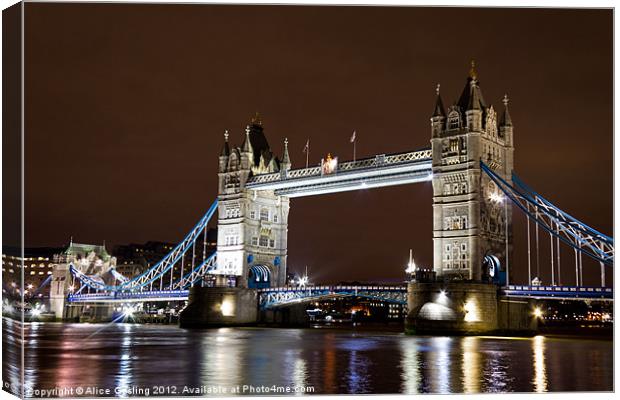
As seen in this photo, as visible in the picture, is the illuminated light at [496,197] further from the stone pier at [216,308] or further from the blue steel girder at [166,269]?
the blue steel girder at [166,269]

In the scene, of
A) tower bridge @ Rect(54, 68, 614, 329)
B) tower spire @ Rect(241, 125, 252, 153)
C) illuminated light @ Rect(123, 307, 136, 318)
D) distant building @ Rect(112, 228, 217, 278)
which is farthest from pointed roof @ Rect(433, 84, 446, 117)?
distant building @ Rect(112, 228, 217, 278)

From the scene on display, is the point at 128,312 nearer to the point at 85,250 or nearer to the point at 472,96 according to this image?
the point at 85,250

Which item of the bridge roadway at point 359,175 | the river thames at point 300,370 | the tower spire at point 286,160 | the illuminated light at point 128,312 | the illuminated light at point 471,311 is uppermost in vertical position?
the tower spire at point 286,160

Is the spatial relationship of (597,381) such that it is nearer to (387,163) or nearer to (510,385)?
(510,385)

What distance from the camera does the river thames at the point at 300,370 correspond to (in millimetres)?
18469

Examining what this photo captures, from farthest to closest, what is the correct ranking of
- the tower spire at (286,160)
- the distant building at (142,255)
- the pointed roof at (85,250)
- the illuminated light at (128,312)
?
the distant building at (142,255), the pointed roof at (85,250), the illuminated light at (128,312), the tower spire at (286,160)

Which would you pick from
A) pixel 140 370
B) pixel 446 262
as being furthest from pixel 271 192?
pixel 140 370

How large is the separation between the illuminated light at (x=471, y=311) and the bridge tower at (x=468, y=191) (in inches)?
121

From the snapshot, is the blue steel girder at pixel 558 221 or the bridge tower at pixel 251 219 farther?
the bridge tower at pixel 251 219

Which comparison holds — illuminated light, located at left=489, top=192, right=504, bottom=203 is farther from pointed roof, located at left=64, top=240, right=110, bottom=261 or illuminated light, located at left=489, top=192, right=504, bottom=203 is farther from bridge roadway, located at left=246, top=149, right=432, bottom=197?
pointed roof, located at left=64, top=240, right=110, bottom=261

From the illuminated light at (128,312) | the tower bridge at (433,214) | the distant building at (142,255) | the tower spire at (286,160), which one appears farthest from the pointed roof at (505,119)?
the distant building at (142,255)

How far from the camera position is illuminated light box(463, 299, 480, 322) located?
155 ft

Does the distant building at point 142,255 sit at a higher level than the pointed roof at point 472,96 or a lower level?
lower

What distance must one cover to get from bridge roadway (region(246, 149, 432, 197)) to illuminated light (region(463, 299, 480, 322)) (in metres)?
10.4
